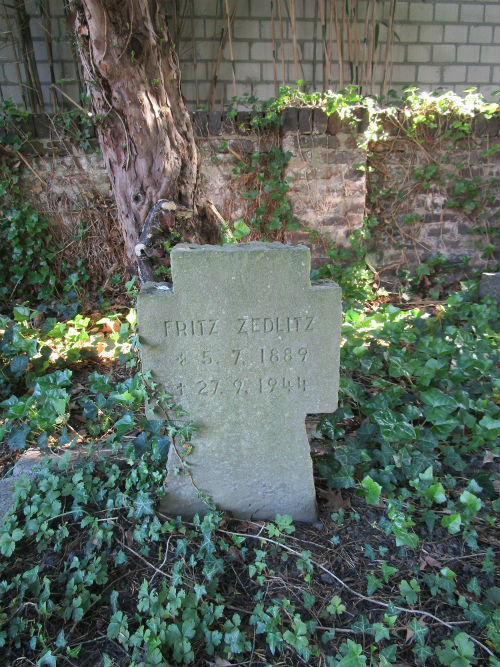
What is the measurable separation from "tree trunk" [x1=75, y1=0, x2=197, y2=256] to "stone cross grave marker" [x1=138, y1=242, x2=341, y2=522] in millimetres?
1478

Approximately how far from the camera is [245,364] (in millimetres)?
1885

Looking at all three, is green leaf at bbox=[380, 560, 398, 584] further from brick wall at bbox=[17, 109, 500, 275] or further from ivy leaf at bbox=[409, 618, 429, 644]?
brick wall at bbox=[17, 109, 500, 275]

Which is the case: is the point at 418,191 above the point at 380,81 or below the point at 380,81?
below

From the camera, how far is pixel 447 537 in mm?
1925

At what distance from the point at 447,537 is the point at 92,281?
4267 millimetres

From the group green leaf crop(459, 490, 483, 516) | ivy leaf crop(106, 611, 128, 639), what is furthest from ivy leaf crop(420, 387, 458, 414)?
ivy leaf crop(106, 611, 128, 639)

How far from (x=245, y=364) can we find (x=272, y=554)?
78cm

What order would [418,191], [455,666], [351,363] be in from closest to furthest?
[455,666], [351,363], [418,191]

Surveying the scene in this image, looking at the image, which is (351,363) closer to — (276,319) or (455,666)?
(276,319)

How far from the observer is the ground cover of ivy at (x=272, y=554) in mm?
1486

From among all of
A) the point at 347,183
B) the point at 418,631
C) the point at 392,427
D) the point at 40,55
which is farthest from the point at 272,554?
the point at 40,55

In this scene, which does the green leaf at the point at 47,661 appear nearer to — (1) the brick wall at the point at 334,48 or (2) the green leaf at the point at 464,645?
(2) the green leaf at the point at 464,645

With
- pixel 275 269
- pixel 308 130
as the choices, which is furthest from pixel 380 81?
pixel 275 269

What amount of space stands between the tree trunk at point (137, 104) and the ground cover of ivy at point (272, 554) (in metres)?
1.41
